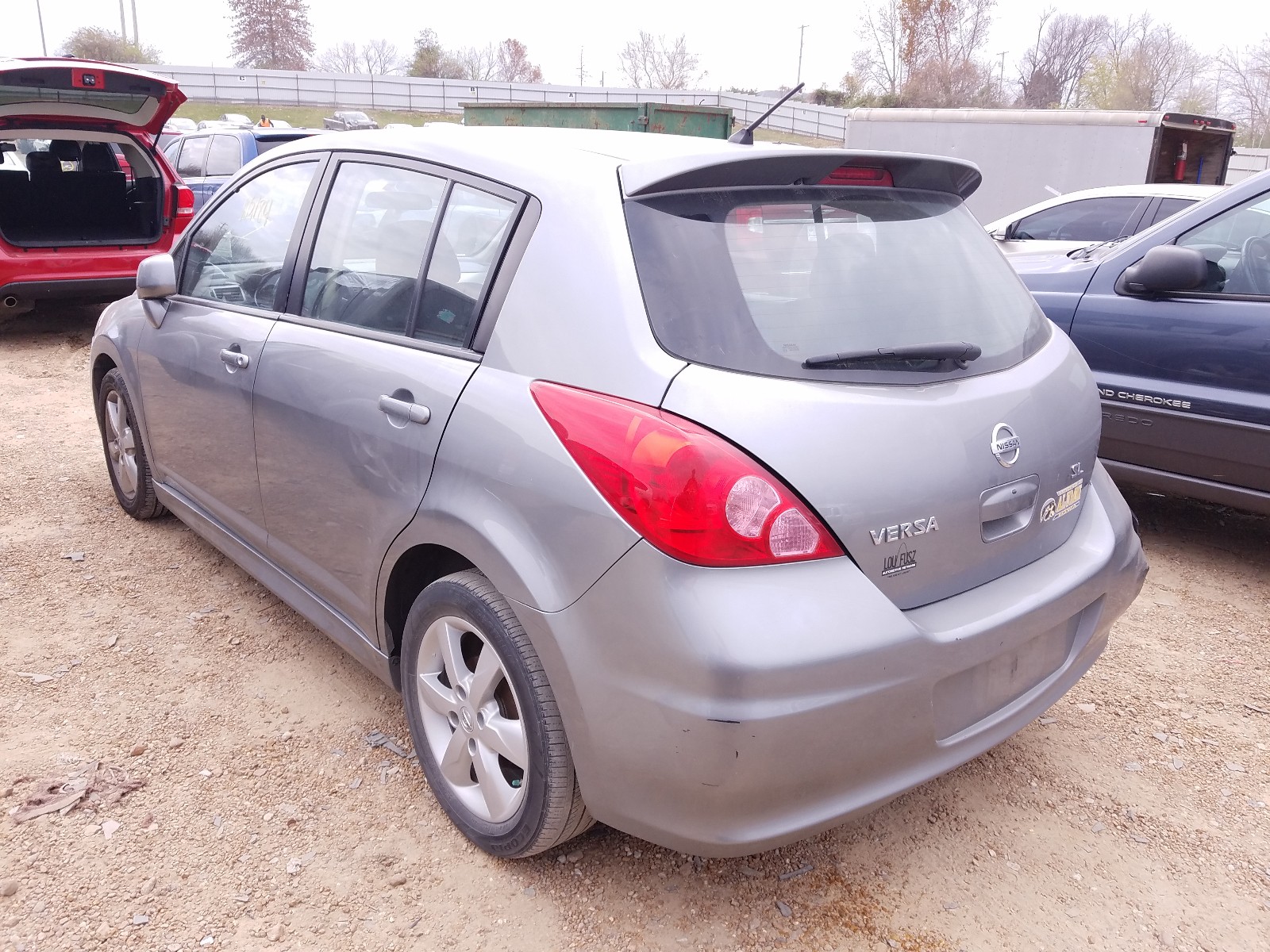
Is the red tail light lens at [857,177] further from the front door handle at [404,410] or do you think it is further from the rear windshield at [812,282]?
the front door handle at [404,410]

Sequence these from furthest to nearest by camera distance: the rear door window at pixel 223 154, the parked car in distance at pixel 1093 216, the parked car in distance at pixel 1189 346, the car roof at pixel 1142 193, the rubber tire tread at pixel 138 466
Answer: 1. the rear door window at pixel 223 154
2. the parked car in distance at pixel 1093 216
3. the car roof at pixel 1142 193
4. the rubber tire tread at pixel 138 466
5. the parked car in distance at pixel 1189 346

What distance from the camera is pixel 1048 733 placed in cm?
299

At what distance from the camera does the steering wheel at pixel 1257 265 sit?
152 inches

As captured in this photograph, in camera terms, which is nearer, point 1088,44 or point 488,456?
point 488,456

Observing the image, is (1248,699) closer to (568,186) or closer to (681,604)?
(681,604)

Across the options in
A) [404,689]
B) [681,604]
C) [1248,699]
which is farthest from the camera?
[1248,699]

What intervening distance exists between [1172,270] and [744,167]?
2.66 meters

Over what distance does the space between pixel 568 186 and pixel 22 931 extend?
2.04 meters

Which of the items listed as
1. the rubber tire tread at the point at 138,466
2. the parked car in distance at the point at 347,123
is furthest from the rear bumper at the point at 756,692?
the parked car in distance at the point at 347,123

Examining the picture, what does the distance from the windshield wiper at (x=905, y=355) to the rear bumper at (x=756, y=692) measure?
1.38 feet

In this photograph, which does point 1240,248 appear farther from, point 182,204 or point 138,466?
point 182,204

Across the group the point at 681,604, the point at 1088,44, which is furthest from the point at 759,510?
the point at 1088,44

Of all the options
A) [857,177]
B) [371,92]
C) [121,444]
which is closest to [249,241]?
[121,444]

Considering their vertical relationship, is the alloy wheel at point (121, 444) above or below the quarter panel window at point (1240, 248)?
below
